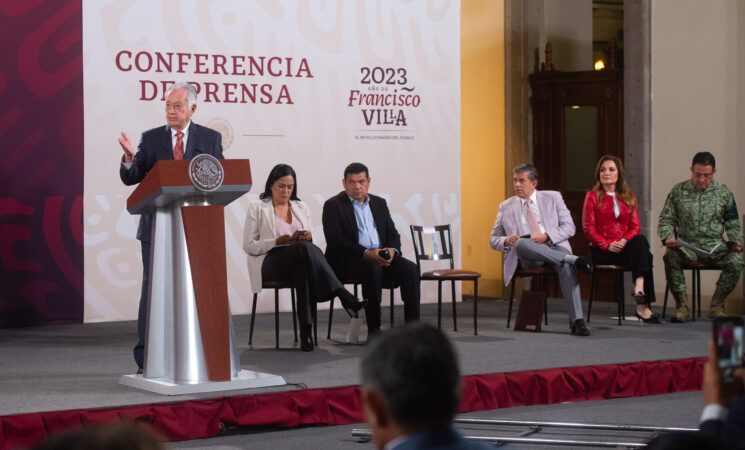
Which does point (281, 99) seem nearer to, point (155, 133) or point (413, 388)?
point (155, 133)

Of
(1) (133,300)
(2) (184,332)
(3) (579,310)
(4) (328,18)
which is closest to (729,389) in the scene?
(2) (184,332)

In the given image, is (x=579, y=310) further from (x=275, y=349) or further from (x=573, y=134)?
(x=573, y=134)

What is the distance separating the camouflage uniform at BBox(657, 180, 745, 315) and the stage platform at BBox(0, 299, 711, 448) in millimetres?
349

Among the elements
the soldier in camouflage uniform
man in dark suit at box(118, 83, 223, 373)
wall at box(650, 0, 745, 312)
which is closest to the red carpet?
man in dark suit at box(118, 83, 223, 373)

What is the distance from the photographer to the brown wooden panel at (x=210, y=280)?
4.10m

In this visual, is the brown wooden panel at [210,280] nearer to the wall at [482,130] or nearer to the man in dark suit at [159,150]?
the man in dark suit at [159,150]

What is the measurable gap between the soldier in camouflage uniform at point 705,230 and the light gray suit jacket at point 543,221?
820mm

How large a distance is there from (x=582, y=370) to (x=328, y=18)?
3.99 meters

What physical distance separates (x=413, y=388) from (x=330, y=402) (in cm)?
315

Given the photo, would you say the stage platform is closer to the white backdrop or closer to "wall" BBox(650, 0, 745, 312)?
the white backdrop

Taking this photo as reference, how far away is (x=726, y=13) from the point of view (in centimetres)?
761

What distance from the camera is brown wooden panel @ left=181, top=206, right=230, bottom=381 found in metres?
4.10

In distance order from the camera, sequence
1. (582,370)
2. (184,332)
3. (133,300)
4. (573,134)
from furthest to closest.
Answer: (573,134) < (133,300) < (582,370) < (184,332)

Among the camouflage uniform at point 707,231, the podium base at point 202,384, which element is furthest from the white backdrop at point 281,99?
the podium base at point 202,384
